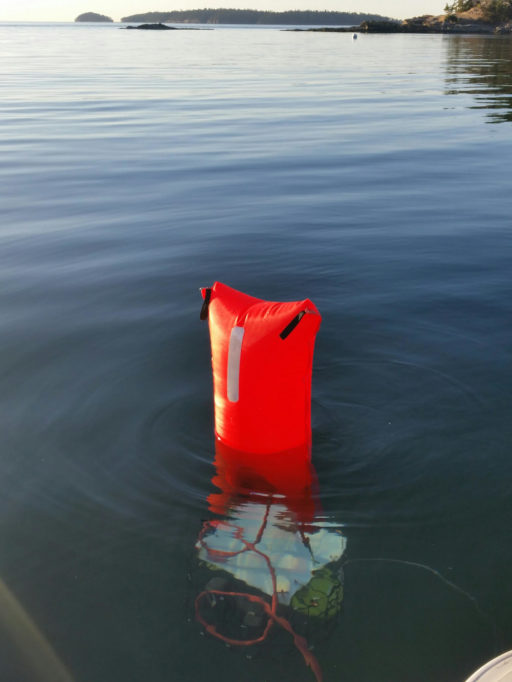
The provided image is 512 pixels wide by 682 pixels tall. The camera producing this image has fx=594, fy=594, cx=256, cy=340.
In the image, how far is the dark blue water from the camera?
122 inches

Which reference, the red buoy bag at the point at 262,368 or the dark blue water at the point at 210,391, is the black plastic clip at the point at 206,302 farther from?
the dark blue water at the point at 210,391

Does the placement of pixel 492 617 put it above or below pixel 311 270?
below

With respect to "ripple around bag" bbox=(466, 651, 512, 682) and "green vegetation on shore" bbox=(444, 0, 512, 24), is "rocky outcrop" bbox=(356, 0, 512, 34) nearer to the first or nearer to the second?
"green vegetation on shore" bbox=(444, 0, 512, 24)

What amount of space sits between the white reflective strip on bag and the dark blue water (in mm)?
705

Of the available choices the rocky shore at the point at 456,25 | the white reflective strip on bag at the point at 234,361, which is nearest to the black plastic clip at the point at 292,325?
the white reflective strip on bag at the point at 234,361

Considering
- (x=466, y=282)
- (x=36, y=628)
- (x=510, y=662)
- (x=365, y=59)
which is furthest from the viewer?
(x=365, y=59)

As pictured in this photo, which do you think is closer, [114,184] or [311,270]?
[311,270]

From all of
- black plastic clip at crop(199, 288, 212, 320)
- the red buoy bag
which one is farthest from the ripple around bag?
black plastic clip at crop(199, 288, 212, 320)

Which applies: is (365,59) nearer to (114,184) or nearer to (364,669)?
(114,184)

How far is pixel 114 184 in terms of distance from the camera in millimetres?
11531

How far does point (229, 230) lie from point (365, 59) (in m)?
40.9

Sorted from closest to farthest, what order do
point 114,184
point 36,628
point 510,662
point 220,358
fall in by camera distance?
point 510,662 → point 36,628 → point 220,358 → point 114,184

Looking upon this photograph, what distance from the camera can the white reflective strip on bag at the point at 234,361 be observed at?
3.71 m

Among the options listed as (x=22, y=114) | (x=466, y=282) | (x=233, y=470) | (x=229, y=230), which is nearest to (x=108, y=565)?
(x=233, y=470)
